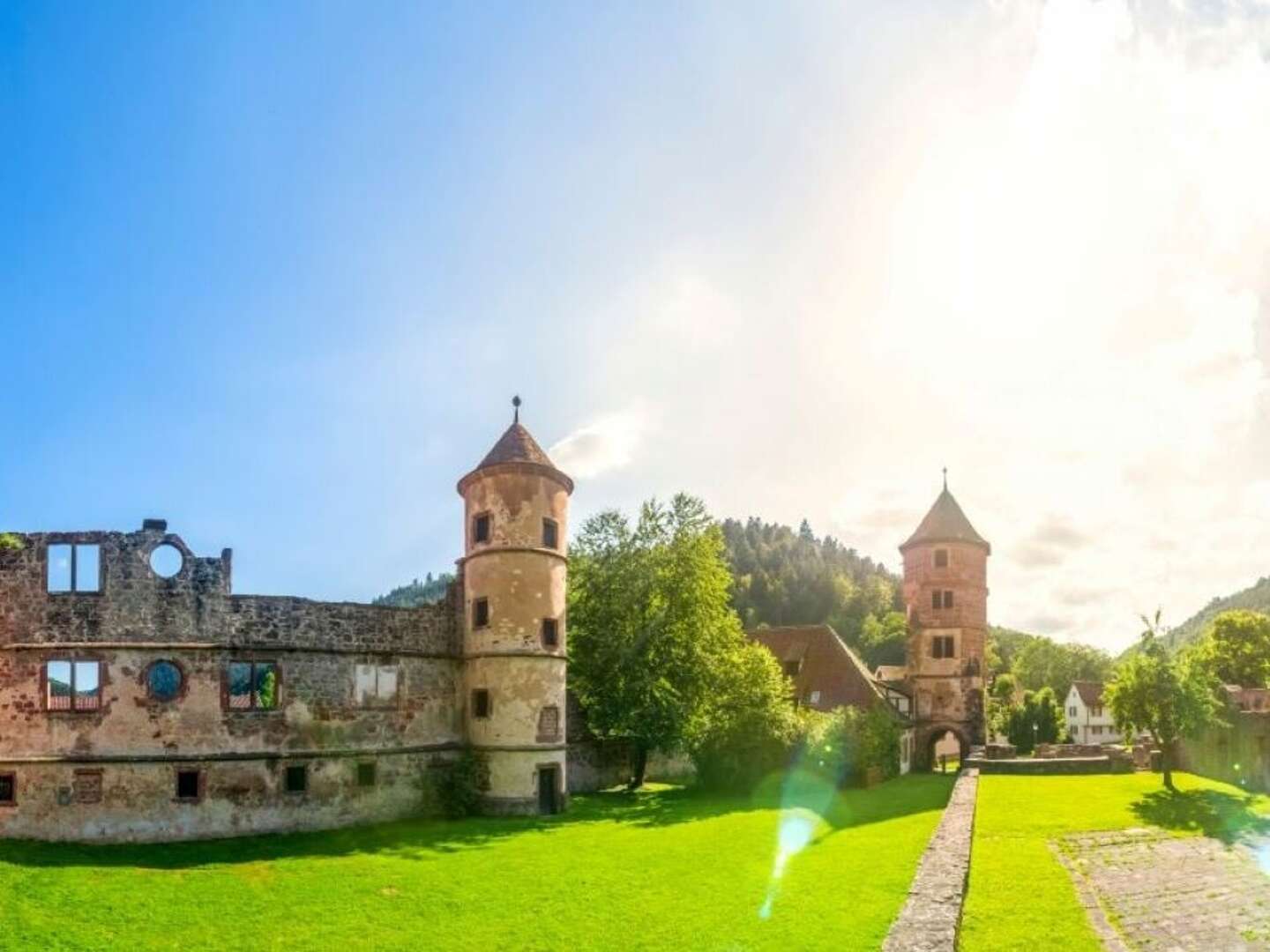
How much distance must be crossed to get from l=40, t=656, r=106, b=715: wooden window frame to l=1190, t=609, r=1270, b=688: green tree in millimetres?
72806

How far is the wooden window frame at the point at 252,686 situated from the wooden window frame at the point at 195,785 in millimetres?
1694

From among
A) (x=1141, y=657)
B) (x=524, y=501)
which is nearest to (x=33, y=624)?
(x=524, y=501)

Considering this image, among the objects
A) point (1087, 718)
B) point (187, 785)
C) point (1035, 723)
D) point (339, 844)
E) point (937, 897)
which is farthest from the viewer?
point (1087, 718)

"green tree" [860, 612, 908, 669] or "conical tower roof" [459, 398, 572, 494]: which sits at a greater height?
"conical tower roof" [459, 398, 572, 494]

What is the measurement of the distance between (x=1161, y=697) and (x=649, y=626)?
19681 millimetres

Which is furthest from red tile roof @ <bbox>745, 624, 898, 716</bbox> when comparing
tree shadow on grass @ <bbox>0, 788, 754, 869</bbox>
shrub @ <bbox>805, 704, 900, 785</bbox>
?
tree shadow on grass @ <bbox>0, 788, 754, 869</bbox>

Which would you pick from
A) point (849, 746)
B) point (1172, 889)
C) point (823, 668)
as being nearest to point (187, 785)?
point (1172, 889)

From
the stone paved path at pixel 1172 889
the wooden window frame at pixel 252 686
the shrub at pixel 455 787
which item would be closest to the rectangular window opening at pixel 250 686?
the wooden window frame at pixel 252 686

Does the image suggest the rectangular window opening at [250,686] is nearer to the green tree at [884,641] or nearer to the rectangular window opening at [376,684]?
the rectangular window opening at [376,684]

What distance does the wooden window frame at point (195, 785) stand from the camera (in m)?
25.9

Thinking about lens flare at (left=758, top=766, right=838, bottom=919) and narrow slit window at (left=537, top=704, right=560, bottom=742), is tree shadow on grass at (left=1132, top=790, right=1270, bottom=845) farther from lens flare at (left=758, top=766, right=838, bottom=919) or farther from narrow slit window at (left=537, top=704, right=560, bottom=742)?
narrow slit window at (left=537, top=704, right=560, bottom=742)

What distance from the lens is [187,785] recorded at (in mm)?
26156

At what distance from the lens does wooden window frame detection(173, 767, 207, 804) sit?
25938mm

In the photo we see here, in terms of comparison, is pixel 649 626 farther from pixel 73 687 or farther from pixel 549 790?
pixel 73 687
